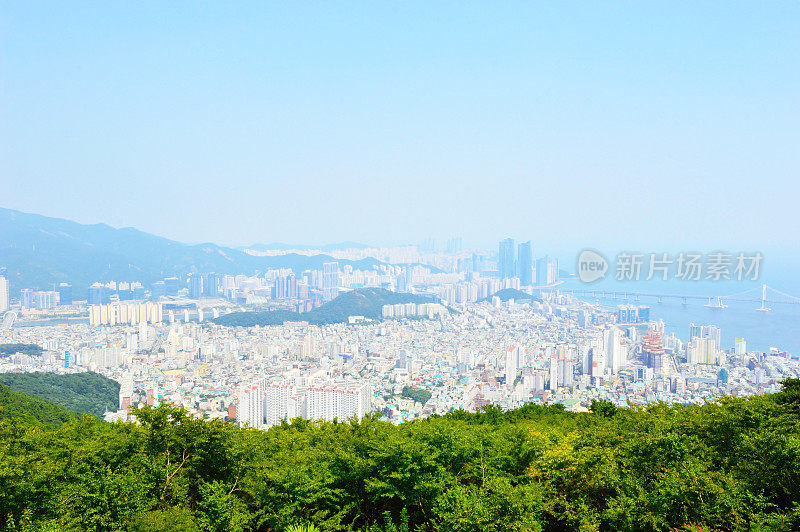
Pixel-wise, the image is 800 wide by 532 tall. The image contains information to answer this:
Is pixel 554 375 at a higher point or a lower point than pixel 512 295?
lower

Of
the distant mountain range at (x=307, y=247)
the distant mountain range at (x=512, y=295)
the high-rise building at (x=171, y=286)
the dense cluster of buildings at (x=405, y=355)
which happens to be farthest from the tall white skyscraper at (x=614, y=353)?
the distant mountain range at (x=307, y=247)

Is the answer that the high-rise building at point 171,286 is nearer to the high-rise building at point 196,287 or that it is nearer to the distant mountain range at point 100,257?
the high-rise building at point 196,287

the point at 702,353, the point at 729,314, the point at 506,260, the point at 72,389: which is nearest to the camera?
the point at 72,389

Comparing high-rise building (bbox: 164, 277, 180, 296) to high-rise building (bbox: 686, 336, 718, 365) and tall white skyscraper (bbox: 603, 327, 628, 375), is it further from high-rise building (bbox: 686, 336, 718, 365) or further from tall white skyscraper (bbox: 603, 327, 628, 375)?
high-rise building (bbox: 686, 336, 718, 365)

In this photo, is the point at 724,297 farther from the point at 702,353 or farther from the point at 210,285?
the point at 210,285

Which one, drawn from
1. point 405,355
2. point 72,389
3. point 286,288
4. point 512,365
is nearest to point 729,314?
point 512,365

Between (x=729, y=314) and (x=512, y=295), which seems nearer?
(x=729, y=314)

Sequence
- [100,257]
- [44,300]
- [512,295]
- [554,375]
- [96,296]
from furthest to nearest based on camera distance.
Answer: [100,257], [96,296], [44,300], [512,295], [554,375]
